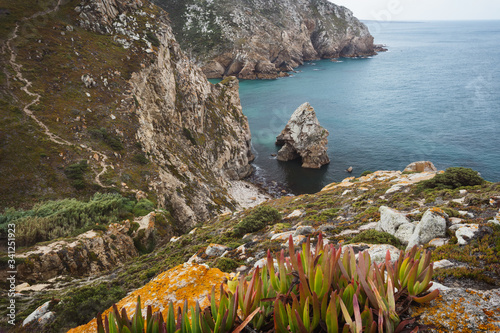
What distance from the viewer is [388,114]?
70500mm

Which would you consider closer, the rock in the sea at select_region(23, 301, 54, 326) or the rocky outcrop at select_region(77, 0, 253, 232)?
the rock in the sea at select_region(23, 301, 54, 326)

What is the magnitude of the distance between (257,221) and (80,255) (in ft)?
27.3

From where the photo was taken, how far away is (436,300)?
115 inches

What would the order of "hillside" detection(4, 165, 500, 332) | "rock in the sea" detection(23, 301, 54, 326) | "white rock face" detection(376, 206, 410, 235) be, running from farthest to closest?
"white rock face" detection(376, 206, 410, 235), "rock in the sea" detection(23, 301, 54, 326), "hillside" detection(4, 165, 500, 332)

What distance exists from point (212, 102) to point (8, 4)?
29.5 metres

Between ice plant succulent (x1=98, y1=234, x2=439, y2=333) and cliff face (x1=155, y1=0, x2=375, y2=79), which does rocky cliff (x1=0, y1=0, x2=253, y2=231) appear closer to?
ice plant succulent (x1=98, y1=234, x2=439, y2=333)

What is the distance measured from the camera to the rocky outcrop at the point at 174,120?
1007 inches

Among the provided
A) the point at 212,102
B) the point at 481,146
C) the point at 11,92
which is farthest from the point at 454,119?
the point at 11,92

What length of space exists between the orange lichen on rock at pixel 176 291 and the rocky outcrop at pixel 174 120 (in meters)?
16.0

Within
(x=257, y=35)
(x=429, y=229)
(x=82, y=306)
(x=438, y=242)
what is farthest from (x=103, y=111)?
(x=257, y=35)

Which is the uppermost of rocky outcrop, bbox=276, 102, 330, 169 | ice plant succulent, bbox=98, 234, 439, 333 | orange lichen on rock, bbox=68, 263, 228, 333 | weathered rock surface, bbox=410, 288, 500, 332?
ice plant succulent, bbox=98, 234, 439, 333

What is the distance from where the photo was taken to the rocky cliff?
19484mm

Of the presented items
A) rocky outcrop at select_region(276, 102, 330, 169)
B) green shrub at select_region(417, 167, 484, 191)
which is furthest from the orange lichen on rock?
rocky outcrop at select_region(276, 102, 330, 169)

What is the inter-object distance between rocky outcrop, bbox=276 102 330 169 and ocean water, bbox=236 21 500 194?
1.99 metres
